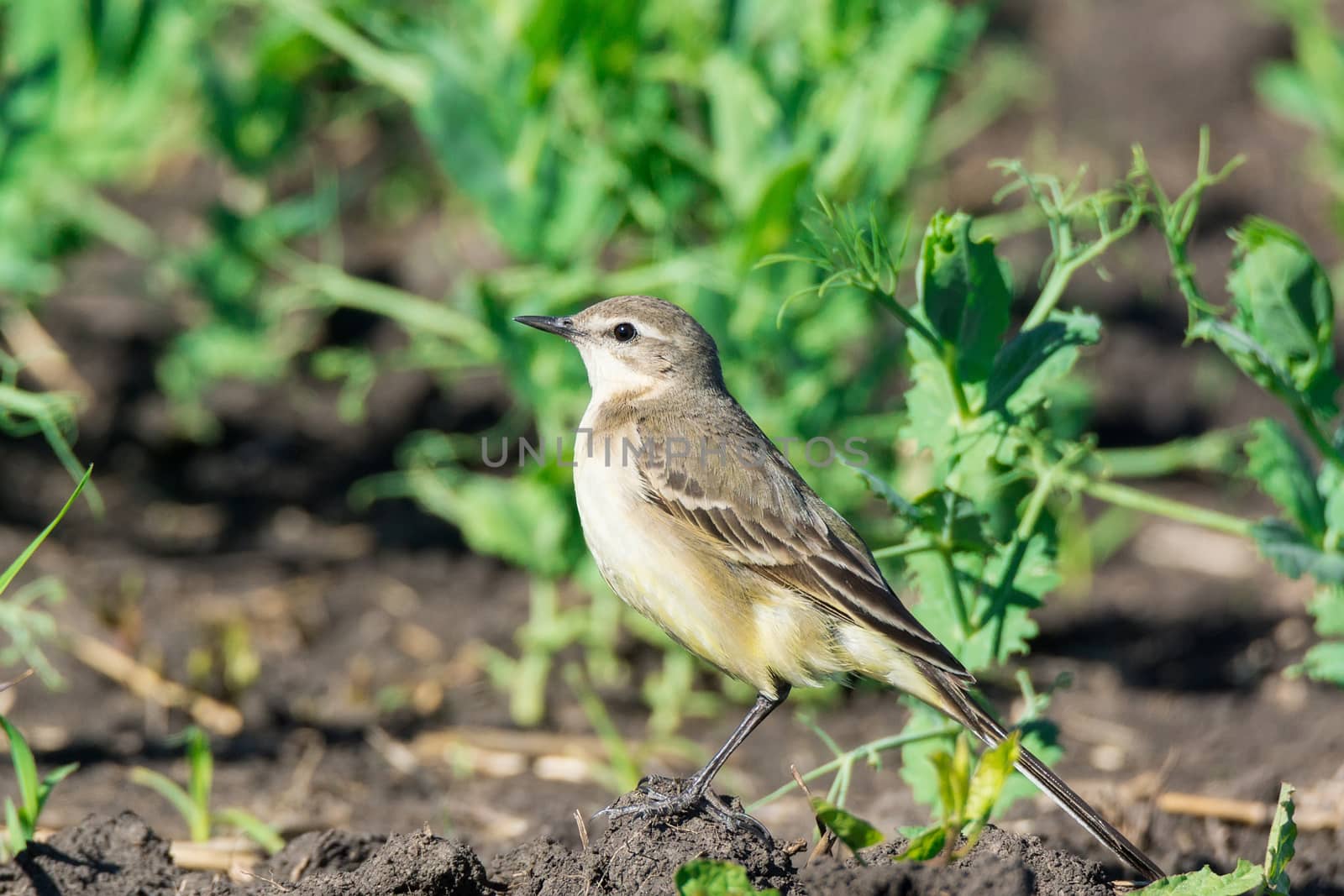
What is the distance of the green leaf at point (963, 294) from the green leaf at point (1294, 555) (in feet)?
3.29

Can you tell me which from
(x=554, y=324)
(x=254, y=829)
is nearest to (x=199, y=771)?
(x=254, y=829)

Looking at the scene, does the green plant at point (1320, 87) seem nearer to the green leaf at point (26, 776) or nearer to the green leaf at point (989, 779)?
the green leaf at point (989, 779)

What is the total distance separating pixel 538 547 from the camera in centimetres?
608

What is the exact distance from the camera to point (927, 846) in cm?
325

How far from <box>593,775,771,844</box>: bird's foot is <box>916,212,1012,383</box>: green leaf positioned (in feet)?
4.55

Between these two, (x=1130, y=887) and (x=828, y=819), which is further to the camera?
(x=1130, y=887)

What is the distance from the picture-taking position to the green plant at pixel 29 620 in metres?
3.77

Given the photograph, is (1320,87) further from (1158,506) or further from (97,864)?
(97,864)

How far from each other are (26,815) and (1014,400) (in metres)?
2.92

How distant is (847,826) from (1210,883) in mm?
904

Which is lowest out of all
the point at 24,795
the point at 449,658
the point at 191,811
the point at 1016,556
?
the point at 449,658

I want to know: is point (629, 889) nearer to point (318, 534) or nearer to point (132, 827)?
point (132, 827)

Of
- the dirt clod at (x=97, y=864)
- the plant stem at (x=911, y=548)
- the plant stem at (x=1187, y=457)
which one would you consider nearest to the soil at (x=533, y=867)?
the dirt clod at (x=97, y=864)

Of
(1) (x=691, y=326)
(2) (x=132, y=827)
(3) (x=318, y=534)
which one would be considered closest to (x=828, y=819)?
(2) (x=132, y=827)
